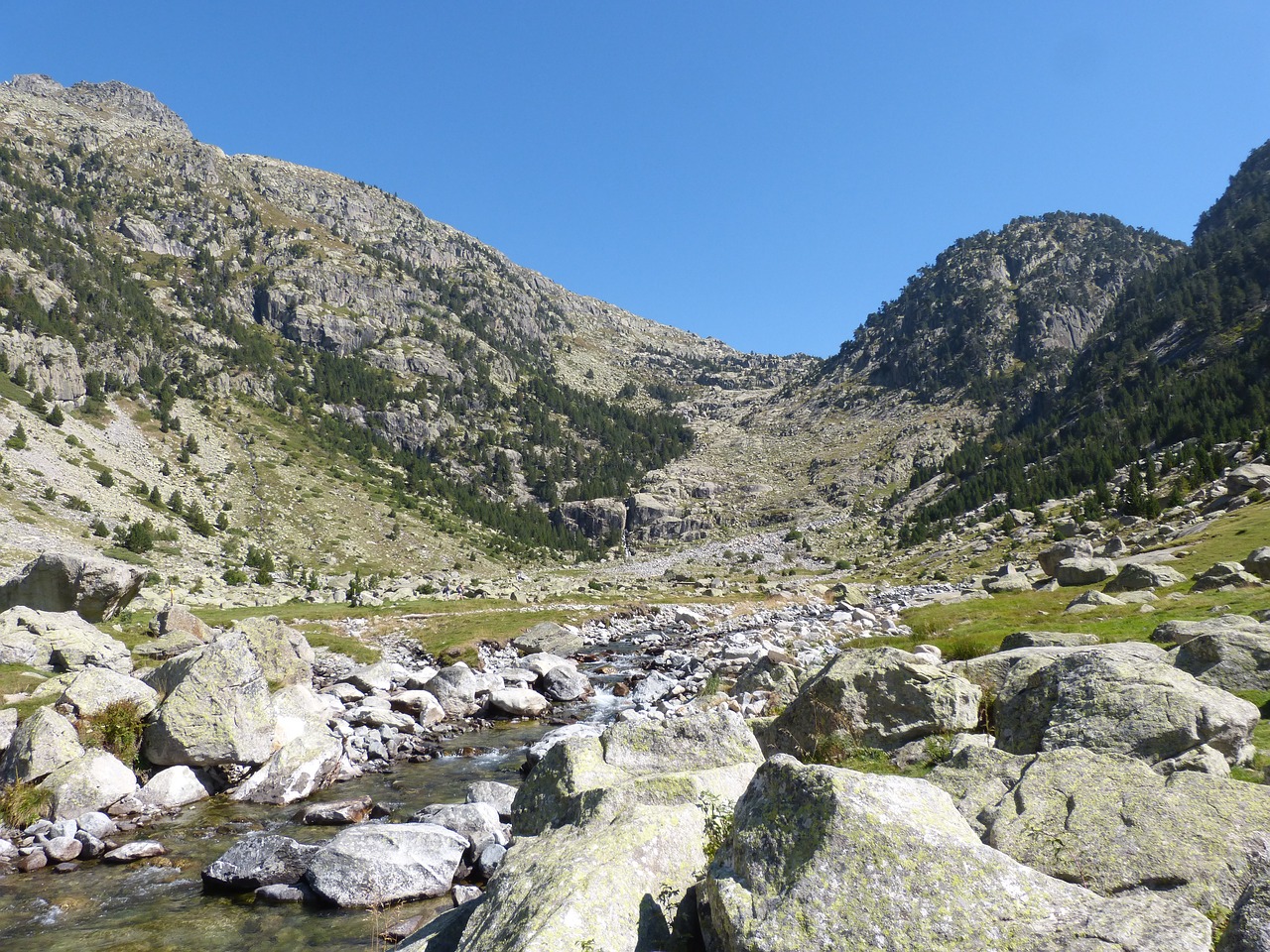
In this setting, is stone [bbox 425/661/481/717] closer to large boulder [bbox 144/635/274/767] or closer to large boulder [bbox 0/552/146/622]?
large boulder [bbox 144/635/274/767]

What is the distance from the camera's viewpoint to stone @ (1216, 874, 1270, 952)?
3.63m

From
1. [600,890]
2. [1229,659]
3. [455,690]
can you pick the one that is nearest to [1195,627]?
[1229,659]

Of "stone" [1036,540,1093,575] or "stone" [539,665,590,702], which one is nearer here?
"stone" [539,665,590,702]

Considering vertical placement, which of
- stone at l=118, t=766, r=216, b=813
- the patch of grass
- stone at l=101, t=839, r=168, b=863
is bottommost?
stone at l=101, t=839, r=168, b=863

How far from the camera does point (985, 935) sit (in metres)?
4.11

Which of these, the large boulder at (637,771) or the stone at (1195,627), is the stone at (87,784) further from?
the stone at (1195,627)

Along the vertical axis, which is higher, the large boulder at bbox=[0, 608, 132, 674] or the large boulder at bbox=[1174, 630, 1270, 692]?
the large boulder at bbox=[0, 608, 132, 674]

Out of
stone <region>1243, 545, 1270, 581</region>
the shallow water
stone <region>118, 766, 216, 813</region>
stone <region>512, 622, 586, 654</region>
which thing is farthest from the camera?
stone <region>512, 622, 586, 654</region>

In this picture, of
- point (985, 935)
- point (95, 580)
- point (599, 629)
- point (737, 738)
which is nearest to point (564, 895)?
point (985, 935)

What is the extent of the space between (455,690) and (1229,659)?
79.2 ft

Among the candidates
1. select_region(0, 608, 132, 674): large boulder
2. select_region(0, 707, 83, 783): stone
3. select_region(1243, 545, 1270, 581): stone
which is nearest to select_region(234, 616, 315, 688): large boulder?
select_region(0, 608, 132, 674): large boulder

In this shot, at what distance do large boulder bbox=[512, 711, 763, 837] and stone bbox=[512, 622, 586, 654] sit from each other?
3226cm

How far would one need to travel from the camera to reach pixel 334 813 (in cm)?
1494

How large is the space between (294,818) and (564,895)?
12.9 metres
